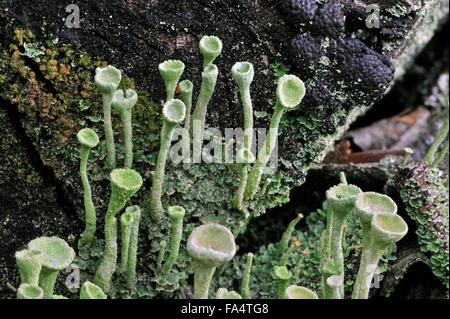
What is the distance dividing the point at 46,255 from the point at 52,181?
427mm

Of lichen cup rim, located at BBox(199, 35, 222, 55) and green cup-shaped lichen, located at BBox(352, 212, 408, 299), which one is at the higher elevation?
lichen cup rim, located at BBox(199, 35, 222, 55)

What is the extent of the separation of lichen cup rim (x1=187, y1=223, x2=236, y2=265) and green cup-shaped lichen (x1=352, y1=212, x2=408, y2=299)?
1.22 feet

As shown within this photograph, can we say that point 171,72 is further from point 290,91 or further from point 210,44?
point 290,91

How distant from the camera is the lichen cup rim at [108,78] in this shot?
1.41 m

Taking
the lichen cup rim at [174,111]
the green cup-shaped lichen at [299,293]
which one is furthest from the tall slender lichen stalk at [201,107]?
the green cup-shaped lichen at [299,293]

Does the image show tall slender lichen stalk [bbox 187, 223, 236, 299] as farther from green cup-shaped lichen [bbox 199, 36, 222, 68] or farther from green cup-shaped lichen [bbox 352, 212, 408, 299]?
green cup-shaped lichen [bbox 199, 36, 222, 68]

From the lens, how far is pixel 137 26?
1.64 metres

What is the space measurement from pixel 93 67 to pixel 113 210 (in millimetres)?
490

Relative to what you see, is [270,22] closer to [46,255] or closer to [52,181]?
[52,181]

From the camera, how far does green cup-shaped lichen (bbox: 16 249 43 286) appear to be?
1197mm

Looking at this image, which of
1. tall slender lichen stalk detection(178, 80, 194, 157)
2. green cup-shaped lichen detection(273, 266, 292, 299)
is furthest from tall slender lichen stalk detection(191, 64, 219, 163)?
green cup-shaped lichen detection(273, 266, 292, 299)

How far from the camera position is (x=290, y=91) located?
148cm

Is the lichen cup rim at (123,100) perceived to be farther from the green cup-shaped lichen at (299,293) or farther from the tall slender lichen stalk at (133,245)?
the green cup-shaped lichen at (299,293)

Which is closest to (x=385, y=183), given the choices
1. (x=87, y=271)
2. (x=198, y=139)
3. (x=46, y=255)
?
(x=198, y=139)
